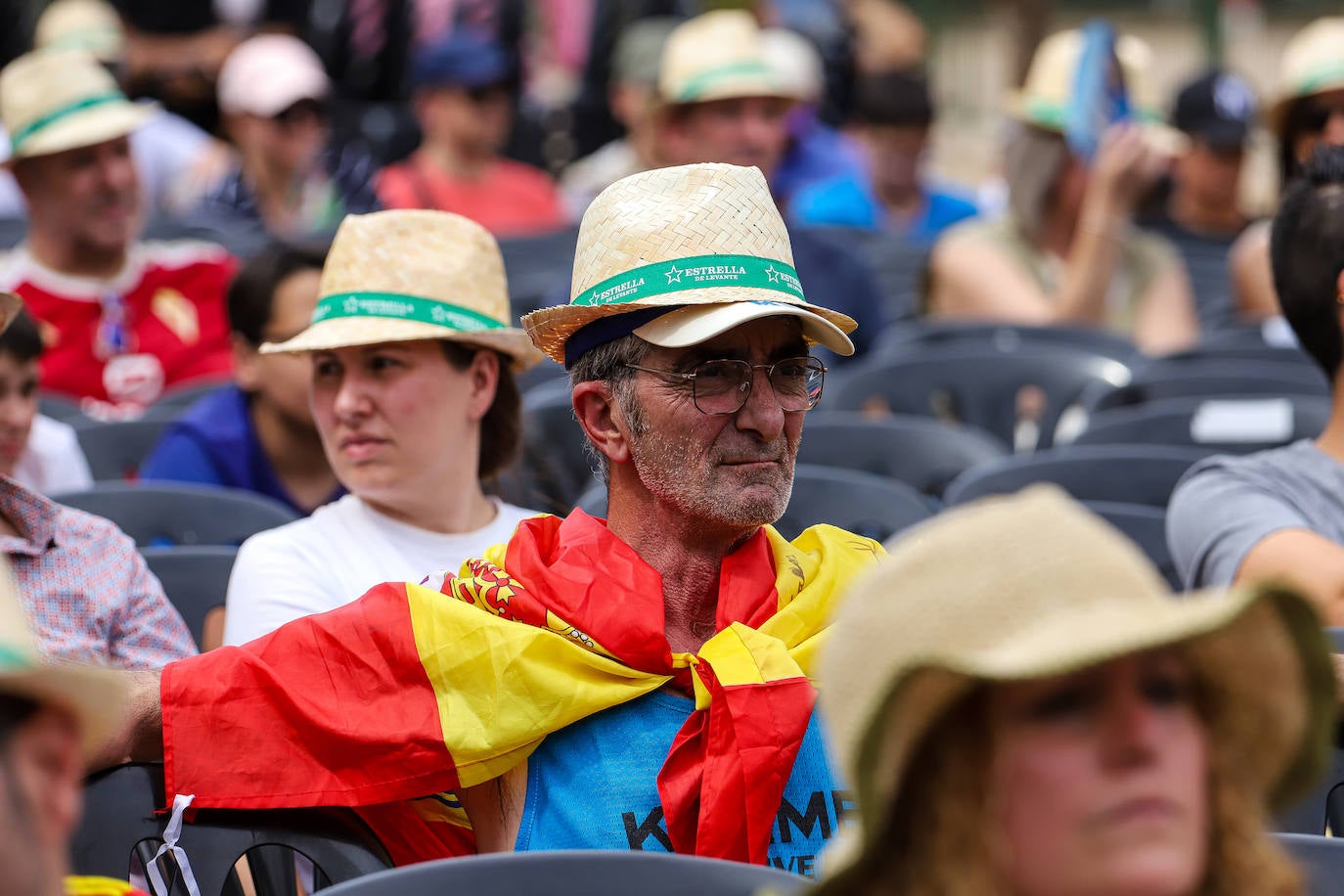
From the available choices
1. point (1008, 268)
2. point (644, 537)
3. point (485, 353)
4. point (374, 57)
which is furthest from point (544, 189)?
point (644, 537)

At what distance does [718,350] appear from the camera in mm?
2256

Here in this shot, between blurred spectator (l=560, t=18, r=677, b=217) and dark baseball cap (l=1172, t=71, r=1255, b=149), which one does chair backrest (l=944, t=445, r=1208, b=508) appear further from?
blurred spectator (l=560, t=18, r=677, b=217)

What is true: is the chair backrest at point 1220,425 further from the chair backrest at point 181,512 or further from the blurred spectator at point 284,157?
the blurred spectator at point 284,157

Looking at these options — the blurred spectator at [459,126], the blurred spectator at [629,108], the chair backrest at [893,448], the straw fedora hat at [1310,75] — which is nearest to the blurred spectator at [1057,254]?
the straw fedora hat at [1310,75]

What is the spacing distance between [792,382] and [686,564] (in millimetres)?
275

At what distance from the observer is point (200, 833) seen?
2.12 metres

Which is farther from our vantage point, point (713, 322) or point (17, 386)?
point (17, 386)

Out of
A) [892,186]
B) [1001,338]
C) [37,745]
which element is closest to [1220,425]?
[1001,338]

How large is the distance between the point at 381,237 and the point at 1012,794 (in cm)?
203

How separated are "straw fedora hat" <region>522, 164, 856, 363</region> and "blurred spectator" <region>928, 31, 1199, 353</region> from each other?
3.46 m

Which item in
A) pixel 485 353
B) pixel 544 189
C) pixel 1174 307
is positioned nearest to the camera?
pixel 485 353

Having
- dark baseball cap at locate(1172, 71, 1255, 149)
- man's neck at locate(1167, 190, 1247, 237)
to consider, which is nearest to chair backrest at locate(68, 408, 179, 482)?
dark baseball cap at locate(1172, 71, 1255, 149)

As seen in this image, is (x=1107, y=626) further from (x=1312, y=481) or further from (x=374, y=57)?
(x=374, y=57)

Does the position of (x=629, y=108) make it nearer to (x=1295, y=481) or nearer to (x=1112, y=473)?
(x=1112, y=473)
